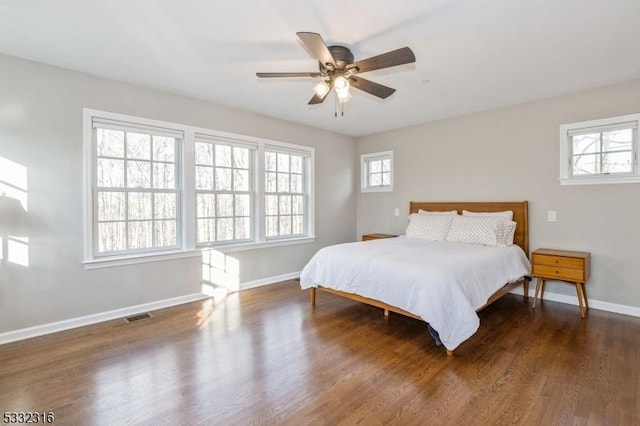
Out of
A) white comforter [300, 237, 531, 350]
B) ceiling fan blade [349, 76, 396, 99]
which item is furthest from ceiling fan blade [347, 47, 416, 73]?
white comforter [300, 237, 531, 350]

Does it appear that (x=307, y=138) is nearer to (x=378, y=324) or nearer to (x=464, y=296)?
(x=378, y=324)

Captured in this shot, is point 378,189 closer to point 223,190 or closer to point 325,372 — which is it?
point 223,190

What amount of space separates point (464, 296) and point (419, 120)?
3179 mm

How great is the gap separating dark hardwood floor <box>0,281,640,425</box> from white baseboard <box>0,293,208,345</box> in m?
0.11

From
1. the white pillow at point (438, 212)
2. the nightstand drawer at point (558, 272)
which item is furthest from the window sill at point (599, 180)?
the white pillow at point (438, 212)

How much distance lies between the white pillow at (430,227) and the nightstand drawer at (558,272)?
1.10m

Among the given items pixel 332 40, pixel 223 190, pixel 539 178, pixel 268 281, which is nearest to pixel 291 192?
pixel 223 190

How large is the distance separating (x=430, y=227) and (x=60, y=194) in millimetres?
4305

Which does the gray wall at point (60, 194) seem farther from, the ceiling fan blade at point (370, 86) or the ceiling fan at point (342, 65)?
the ceiling fan blade at point (370, 86)

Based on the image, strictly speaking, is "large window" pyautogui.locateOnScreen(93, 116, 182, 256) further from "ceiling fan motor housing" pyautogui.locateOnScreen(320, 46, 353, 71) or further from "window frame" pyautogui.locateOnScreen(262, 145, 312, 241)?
"ceiling fan motor housing" pyautogui.locateOnScreen(320, 46, 353, 71)

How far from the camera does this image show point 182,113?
3848 millimetres

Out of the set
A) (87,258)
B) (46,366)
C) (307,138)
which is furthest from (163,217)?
(307,138)

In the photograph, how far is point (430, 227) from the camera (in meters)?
4.46

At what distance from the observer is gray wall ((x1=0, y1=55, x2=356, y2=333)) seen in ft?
9.29
